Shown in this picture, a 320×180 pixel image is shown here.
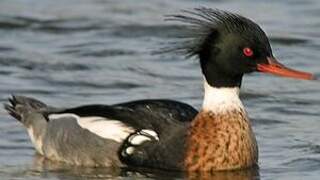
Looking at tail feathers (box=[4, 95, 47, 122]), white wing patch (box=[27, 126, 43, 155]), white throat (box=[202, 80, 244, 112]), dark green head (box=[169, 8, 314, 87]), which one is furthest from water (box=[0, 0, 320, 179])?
dark green head (box=[169, 8, 314, 87])

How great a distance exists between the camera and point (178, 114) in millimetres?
12789

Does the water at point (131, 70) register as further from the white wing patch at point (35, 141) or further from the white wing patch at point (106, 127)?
the white wing patch at point (106, 127)

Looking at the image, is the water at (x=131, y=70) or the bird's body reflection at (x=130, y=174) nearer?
the bird's body reflection at (x=130, y=174)

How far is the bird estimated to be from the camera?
12469 mm

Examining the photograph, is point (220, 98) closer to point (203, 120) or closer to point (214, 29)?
point (203, 120)

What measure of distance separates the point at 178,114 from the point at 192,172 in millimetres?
652

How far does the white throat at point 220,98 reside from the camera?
12641mm

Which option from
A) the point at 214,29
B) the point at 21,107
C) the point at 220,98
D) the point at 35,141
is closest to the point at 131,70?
the point at 21,107

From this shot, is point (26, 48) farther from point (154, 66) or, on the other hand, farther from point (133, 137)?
point (133, 137)

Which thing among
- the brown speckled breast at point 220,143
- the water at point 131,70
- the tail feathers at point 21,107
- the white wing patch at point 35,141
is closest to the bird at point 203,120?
the brown speckled breast at point 220,143

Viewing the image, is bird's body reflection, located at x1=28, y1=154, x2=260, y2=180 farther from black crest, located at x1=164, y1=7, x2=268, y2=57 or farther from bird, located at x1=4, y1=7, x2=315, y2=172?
black crest, located at x1=164, y1=7, x2=268, y2=57

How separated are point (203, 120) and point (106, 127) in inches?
37.4

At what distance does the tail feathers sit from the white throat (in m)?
2.05

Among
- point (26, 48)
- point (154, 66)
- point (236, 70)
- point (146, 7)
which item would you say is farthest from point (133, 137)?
point (146, 7)
